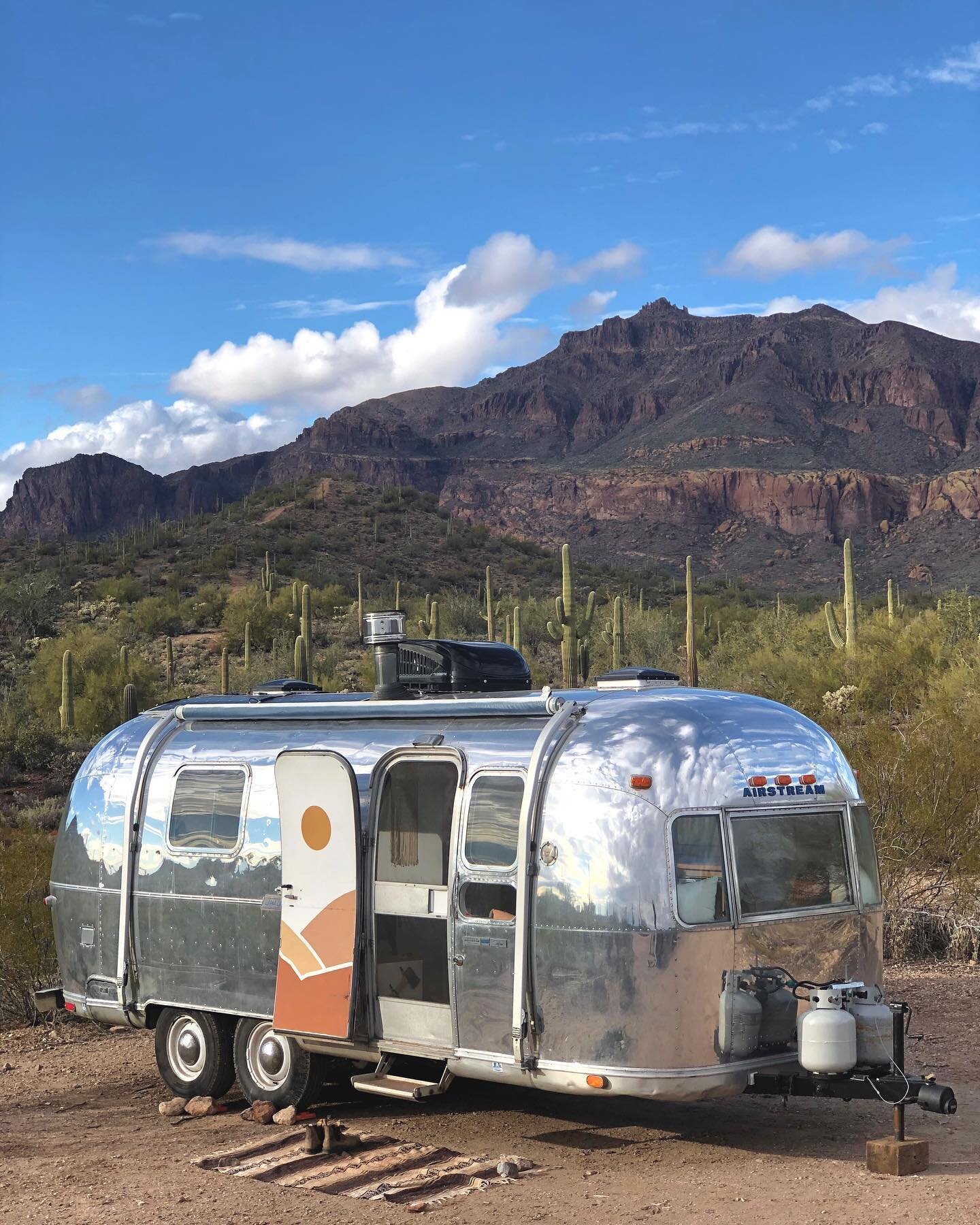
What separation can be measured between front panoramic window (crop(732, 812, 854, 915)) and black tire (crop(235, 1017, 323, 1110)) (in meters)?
3.00

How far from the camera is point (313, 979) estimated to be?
27.2 feet

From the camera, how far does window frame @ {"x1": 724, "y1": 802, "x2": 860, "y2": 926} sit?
7434mm

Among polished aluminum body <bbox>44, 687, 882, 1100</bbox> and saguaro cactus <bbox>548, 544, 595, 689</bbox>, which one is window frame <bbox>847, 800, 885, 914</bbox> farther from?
saguaro cactus <bbox>548, 544, 595, 689</bbox>

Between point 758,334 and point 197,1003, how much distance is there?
14595cm

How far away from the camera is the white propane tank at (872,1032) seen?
23.9 ft

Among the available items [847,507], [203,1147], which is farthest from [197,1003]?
[847,507]

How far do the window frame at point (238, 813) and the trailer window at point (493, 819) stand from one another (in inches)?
70.0

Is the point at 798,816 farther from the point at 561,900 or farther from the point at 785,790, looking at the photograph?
the point at 561,900

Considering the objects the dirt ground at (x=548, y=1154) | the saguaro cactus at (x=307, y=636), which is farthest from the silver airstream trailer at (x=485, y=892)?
the saguaro cactus at (x=307, y=636)

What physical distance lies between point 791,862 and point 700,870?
2.36ft

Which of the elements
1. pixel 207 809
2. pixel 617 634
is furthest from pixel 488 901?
pixel 617 634

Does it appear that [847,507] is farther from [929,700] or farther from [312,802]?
[312,802]

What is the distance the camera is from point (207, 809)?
9250 millimetres

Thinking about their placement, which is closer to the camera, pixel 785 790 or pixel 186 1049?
pixel 785 790
